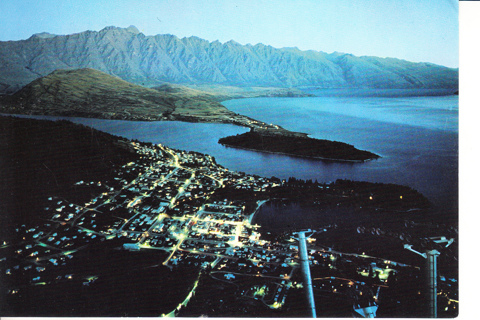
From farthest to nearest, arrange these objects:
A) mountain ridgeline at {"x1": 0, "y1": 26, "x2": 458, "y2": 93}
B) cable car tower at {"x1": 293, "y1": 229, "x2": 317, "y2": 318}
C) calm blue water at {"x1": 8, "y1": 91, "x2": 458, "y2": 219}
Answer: mountain ridgeline at {"x1": 0, "y1": 26, "x2": 458, "y2": 93} < calm blue water at {"x1": 8, "y1": 91, "x2": 458, "y2": 219} < cable car tower at {"x1": 293, "y1": 229, "x2": 317, "y2": 318}

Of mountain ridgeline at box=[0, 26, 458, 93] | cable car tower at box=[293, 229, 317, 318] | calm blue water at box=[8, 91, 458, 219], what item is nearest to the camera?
cable car tower at box=[293, 229, 317, 318]

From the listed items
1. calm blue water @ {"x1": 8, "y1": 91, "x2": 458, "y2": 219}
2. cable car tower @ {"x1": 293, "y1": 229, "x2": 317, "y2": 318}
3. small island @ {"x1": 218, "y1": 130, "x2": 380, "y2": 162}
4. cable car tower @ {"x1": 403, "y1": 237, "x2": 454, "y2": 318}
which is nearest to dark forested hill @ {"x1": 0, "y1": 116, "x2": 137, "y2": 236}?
calm blue water @ {"x1": 8, "y1": 91, "x2": 458, "y2": 219}

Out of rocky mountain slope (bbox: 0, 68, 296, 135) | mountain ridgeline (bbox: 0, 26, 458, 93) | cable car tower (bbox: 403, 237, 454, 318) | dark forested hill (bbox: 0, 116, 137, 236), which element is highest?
mountain ridgeline (bbox: 0, 26, 458, 93)

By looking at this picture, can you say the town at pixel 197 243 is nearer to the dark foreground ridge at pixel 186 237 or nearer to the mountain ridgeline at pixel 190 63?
the dark foreground ridge at pixel 186 237

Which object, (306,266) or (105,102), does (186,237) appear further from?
(105,102)

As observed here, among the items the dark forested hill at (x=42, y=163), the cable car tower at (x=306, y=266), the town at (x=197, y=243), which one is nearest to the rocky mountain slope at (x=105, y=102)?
the dark forested hill at (x=42, y=163)

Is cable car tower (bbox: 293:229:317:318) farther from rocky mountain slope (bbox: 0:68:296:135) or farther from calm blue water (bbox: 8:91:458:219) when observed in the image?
rocky mountain slope (bbox: 0:68:296:135)
